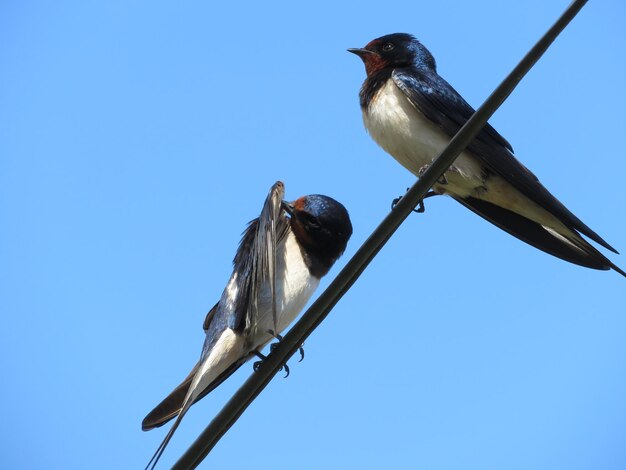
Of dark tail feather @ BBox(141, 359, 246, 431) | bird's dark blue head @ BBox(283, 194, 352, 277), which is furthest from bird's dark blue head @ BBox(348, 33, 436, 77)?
dark tail feather @ BBox(141, 359, 246, 431)

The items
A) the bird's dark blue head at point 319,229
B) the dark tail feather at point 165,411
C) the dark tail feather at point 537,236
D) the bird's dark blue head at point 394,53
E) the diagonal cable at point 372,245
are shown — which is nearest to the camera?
the diagonal cable at point 372,245

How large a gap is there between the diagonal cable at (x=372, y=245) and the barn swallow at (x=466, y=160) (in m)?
1.09

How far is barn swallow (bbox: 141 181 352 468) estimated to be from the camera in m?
3.21

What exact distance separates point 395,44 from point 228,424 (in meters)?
2.52

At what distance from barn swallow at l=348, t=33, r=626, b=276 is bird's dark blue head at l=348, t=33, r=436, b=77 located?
0.61 feet

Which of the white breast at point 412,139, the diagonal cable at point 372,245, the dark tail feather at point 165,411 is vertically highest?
the white breast at point 412,139

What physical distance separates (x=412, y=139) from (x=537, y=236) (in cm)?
67

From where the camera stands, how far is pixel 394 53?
4039 mm

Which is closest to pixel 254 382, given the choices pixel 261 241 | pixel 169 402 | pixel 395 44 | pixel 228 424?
pixel 228 424

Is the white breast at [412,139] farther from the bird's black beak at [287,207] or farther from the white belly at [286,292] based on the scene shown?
the white belly at [286,292]

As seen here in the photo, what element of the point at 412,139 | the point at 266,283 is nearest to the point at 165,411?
the point at 266,283

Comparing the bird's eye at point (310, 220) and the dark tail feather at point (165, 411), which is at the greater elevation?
the bird's eye at point (310, 220)

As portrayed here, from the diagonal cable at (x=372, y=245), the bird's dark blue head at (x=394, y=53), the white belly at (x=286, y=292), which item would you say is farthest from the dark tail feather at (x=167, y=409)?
the bird's dark blue head at (x=394, y=53)

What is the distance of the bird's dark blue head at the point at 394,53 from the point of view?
3988 mm
